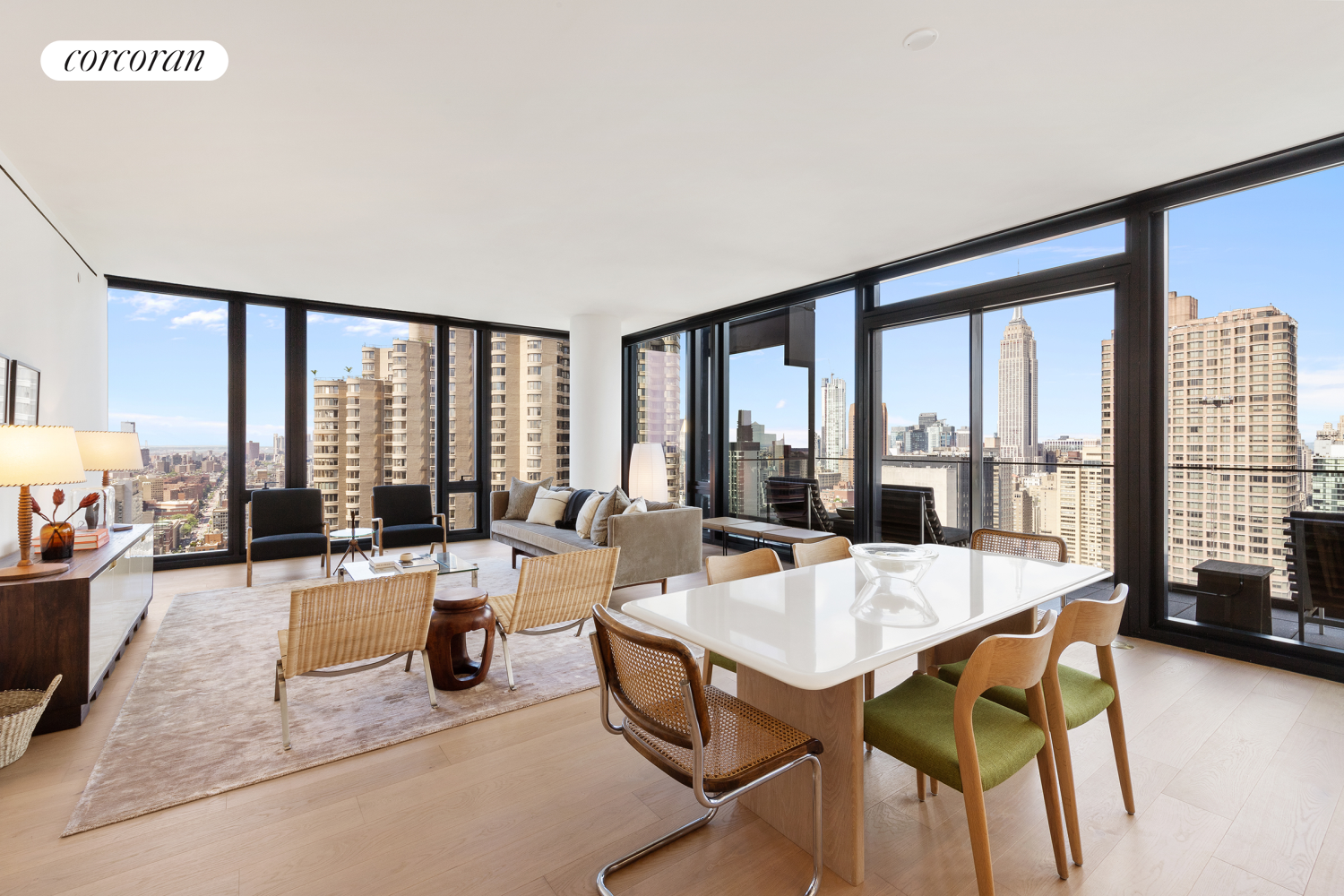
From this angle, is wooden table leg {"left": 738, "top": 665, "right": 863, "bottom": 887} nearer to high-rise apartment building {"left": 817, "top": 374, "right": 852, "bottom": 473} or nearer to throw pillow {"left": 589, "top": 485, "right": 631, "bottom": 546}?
throw pillow {"left": 589, "top": 485, "right": 631, "bottom": 546}

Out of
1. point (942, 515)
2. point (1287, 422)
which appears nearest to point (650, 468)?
point (942, 515)

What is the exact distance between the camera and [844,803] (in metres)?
1.71

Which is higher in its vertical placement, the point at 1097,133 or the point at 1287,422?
the point at 1097,133

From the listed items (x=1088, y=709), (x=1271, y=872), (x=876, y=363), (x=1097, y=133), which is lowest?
(x=1271, y=872)

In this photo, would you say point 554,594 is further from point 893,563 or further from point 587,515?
point 587,515

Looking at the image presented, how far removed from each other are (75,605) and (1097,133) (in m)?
5.44

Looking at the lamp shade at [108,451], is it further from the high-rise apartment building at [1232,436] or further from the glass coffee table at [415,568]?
the high-rise apartment building at [1232,436]

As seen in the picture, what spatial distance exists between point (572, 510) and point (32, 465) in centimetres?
400

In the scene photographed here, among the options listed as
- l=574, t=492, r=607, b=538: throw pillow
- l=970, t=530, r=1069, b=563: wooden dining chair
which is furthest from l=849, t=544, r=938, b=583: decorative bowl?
l=574, t=492, r=607, b=538: throw pillow

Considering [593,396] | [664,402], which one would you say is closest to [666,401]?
[664,402]

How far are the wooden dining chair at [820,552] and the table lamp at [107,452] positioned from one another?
174 inches

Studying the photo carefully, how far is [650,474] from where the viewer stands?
21.9 ft

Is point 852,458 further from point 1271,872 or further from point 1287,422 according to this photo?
point 1271,872

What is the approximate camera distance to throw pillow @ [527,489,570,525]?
6.14 metres
